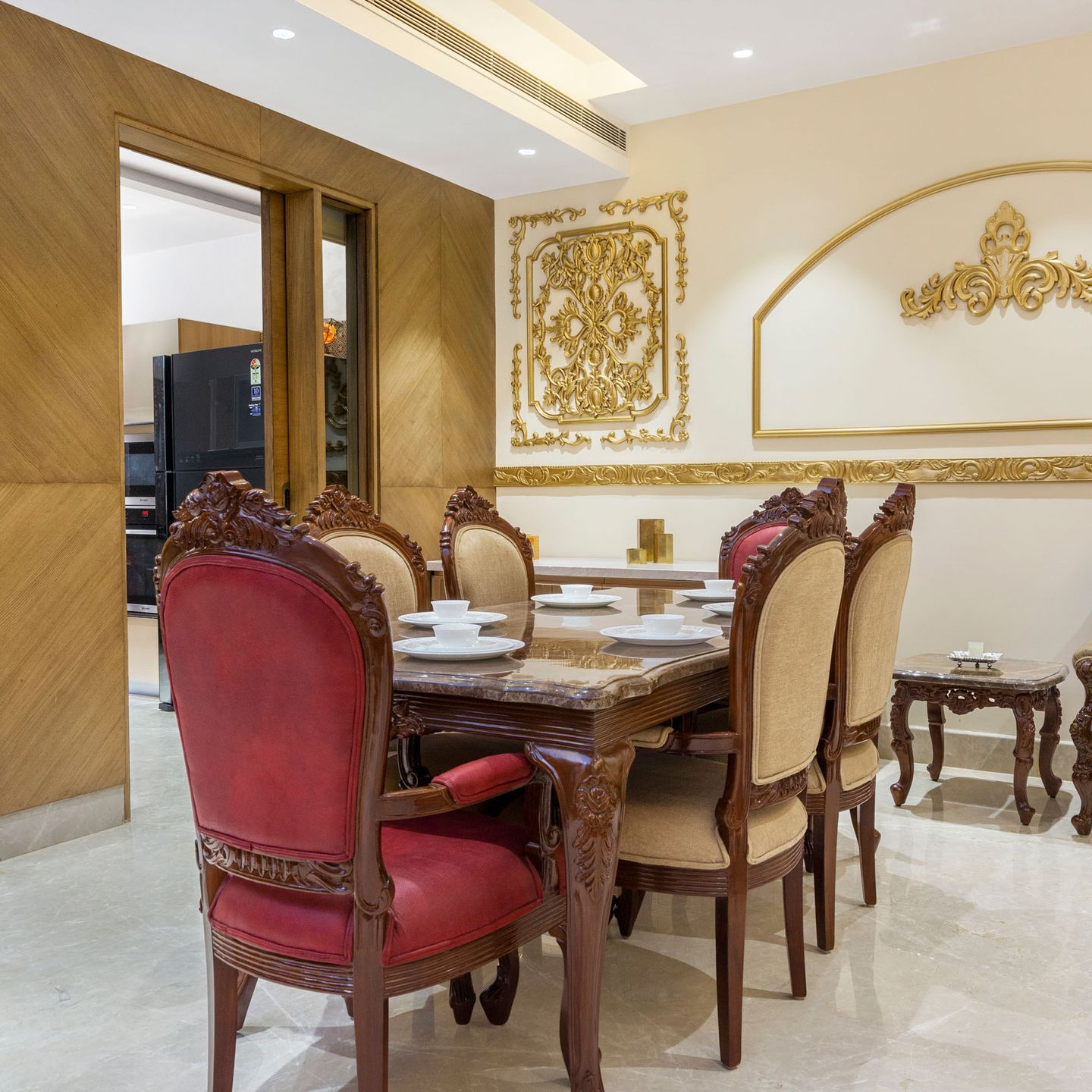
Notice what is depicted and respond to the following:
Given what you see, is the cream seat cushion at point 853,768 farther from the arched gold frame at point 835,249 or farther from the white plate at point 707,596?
the arched gold frame at point 835,249

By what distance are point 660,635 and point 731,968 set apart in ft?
2.12

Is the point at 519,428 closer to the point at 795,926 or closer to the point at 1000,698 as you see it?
the point at 1000,698

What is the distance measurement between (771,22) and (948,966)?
10.7 feet

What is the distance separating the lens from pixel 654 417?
5.08 m

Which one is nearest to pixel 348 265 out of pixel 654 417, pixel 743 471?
pixel 654 417

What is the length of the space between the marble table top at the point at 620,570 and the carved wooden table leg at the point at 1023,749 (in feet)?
4.28

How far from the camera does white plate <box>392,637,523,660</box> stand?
1987 millimetres

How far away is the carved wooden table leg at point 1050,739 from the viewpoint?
363cm

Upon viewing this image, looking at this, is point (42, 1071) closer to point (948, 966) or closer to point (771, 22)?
point (948, 966)

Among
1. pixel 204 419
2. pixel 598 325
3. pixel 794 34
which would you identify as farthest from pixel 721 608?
pixel 204 419

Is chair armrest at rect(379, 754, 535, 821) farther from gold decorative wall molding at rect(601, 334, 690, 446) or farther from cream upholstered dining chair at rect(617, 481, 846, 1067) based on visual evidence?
gold decorative wall molding at rect(601, 334, 690, 446)

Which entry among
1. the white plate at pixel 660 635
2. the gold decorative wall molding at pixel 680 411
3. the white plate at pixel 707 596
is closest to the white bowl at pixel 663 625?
the white plate at pixel 660 635

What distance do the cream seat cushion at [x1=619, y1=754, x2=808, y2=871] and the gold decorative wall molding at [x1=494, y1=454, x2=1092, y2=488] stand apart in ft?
8.21

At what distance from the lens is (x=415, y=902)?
1.55 metres
